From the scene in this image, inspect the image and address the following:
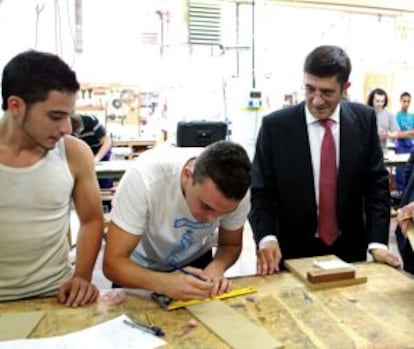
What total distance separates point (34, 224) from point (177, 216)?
1.36 ft

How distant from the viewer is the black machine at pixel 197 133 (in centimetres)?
391

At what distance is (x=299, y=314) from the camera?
1.21m

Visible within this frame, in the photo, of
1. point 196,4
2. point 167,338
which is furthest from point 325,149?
point 196,4

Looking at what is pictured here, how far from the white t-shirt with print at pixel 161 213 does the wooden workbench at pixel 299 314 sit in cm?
21

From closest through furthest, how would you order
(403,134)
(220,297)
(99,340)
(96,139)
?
(99,340) → (220,297) → (96,139) → (403,134)

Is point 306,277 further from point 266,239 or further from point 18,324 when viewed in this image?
point 18,324

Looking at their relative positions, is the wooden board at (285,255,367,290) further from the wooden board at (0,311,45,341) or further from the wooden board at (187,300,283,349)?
the wooden board at (0,311,45,341)

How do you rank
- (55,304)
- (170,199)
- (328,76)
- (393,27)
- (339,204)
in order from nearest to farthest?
(55,304) < (170,199) < (328,76) < (339,204) < (393,27)

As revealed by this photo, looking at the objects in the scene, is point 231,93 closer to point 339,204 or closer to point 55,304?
point 339,204

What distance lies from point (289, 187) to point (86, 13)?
463cm

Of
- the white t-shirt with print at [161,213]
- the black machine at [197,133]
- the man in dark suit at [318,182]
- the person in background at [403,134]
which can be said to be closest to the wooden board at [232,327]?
the white t-shirt with print at [161,213]

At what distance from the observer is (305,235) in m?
1.78

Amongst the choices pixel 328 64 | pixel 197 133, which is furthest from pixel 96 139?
pixel 328 64

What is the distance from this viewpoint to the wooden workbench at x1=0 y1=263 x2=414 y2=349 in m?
1.09
